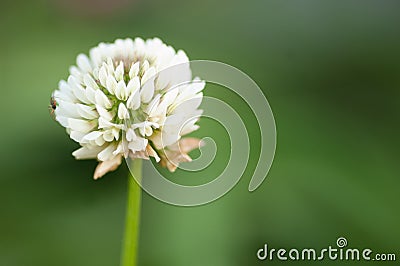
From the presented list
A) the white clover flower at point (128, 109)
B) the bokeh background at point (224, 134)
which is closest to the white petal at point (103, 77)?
the white clover flower at point (128, 109)

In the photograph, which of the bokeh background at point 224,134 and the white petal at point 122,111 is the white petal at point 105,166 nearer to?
the white petal at point 122,111

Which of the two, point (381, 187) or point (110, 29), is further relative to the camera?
point (110, 29)

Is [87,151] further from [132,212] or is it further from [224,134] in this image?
[224,134]

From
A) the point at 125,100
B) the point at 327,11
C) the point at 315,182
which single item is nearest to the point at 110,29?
the point at 327,11

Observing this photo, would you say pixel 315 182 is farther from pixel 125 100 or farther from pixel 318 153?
pixel 125 100

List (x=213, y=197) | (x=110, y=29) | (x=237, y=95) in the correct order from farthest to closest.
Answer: (x=110, y=29) < (x=237, y=95) < (x=213, y=197)

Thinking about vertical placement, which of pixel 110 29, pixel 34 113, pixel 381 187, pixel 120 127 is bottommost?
pixel 120 127

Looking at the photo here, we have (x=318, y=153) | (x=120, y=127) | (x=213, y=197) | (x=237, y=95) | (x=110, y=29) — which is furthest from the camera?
(x=110, y=29)

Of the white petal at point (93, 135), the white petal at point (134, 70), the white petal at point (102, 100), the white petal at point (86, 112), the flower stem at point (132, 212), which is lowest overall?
the flower stem at point (132, 212)
